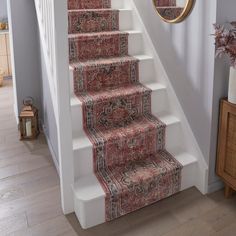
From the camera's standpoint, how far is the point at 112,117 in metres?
2.55

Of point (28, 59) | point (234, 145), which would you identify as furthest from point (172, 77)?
point (28, 59)

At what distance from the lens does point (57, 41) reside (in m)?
1.93

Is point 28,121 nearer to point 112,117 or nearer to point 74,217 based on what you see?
point 112,117

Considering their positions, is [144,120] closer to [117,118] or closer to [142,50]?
[117,118]

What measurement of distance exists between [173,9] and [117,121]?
3.12ft

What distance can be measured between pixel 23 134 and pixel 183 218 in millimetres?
1927

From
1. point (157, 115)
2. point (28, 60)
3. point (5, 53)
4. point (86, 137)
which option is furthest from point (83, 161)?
point (5, 53)

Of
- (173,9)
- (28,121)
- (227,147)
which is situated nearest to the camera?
(227,147)

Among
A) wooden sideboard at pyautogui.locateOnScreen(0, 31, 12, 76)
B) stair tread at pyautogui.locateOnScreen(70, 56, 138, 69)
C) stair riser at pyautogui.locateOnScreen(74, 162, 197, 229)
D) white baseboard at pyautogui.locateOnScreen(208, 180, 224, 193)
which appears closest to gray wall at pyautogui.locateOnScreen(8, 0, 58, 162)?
stair tread at pyautogui.locateOnScreen(70, 56, 138, 69)

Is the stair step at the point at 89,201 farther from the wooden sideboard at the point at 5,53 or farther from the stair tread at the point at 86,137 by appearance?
the wooden sideboard at the point at 5,53

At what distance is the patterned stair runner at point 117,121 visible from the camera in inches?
88.8

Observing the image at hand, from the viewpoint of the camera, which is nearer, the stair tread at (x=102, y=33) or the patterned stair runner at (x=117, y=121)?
the patterned stair runner at (x=117, y=121)

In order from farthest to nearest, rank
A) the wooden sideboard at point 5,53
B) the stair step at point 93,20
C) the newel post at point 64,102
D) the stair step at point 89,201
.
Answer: the wooden sideboard at point 5,53 < the stair step at point 93,20 < the stair step at point 89,201 < the newel post at point 64,102

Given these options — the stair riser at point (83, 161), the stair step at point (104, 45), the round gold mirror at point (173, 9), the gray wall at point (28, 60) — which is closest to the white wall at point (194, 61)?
the round gold mirror at point (173, 9)
